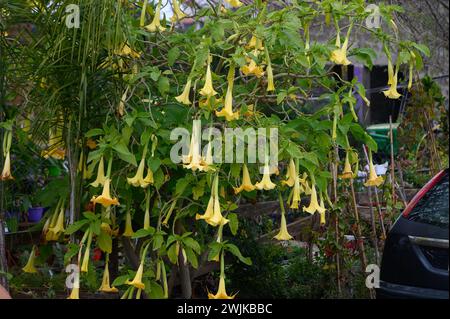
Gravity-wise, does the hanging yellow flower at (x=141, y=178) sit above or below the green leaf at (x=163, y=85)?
below

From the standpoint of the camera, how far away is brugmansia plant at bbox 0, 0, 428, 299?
420 centimetres

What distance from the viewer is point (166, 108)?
463 cm

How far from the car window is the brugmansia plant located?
64cm

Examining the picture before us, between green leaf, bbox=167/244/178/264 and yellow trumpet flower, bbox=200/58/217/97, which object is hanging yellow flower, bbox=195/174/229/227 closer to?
green leaf, bbox=167/244/178/264

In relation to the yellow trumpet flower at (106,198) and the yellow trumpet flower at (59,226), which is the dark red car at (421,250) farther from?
the yellow trumpet flower at (59,226)

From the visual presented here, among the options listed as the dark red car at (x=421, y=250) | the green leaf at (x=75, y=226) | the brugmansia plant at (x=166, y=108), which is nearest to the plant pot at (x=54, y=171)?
the brugmansia plant at (x=166, y=108)

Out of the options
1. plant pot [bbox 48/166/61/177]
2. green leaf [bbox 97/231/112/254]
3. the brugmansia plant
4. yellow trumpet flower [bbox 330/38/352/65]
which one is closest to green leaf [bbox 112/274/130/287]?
the brugmansia plant

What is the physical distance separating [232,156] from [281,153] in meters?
0.28

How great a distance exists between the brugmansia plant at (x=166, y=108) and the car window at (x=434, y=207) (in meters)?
0.64

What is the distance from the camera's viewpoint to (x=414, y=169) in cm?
891

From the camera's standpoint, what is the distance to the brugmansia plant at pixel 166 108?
4.20 m

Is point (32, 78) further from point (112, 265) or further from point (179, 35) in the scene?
point (112, 265)

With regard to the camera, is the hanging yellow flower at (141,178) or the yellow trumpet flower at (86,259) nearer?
the hanging yellow flower at (141,178)
